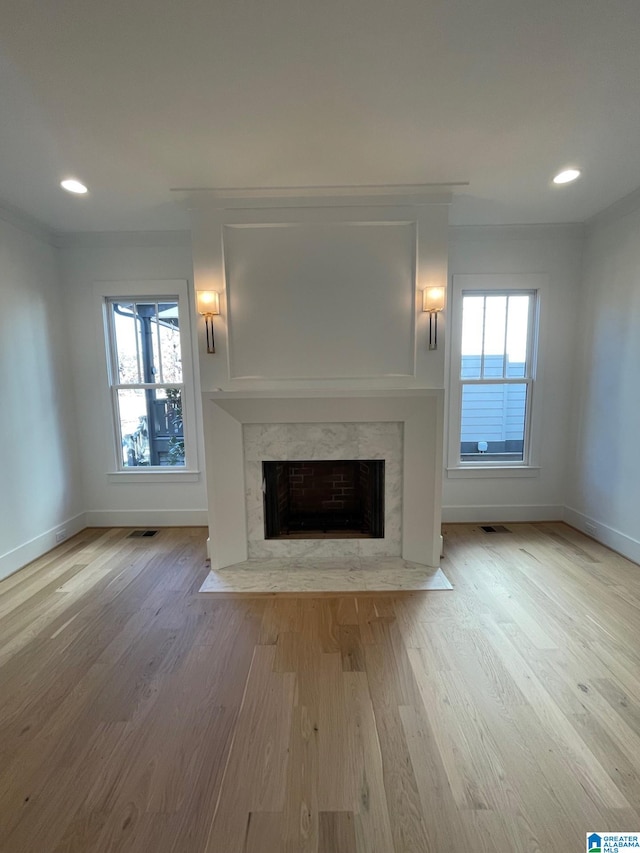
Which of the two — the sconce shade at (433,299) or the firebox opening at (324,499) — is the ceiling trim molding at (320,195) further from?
the firebox opening at (324,499)

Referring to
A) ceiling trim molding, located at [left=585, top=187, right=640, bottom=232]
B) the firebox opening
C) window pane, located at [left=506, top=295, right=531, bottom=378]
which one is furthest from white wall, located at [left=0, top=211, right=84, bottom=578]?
ceiling trim molding, located at [left=585, top=187, right=640, bottom=232]

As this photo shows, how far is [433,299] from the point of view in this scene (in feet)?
9.04

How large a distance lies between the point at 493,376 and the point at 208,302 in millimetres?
2850

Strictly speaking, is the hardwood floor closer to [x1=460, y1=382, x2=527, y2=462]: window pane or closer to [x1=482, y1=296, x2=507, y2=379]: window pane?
[x1=460, y1=382, x2=527, y2=462]: window pane

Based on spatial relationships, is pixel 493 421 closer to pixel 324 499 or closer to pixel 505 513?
pixel 505 513

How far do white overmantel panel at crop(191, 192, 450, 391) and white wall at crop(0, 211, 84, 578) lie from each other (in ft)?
5.39

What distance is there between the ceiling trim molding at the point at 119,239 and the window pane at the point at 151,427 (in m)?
1.41

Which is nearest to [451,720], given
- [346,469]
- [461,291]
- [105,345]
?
[346,469]

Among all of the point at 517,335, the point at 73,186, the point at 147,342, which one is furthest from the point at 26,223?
the point at 517,335

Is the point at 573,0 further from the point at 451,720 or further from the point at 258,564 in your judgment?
the point at 258,564

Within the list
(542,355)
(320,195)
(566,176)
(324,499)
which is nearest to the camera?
(566,176)

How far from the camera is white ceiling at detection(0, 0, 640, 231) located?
1412mm

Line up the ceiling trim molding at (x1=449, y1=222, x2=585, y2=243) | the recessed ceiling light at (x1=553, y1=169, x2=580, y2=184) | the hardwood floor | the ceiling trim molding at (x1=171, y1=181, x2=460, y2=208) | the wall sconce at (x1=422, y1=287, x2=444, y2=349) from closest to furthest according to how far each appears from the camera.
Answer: the hardwood floor < the recessed ceiling light at (x1=553, y1=169, x2=580, y2=184) < the ceiling trim molding at (x1=171, y1=181, x2=460, y2=208) < the wall sconce at (x1=422, y1=287, x2=444, y2=349) < the ceiling trim molding at (x1=449, y1=222, x2=585, y2=243)

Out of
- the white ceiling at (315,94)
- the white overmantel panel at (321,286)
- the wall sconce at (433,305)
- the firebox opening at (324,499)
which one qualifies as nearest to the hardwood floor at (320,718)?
the firebox opening at (324,499)
